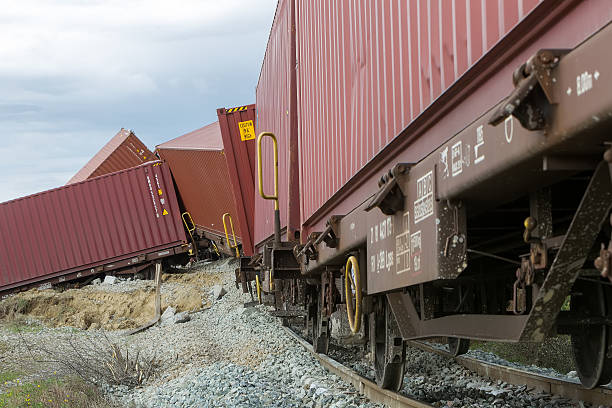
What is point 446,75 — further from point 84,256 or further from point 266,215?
point 84,256

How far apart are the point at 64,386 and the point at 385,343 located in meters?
4.02

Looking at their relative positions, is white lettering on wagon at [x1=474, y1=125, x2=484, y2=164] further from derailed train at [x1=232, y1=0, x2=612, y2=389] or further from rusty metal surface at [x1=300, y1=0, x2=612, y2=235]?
rusty metal surface at [x1=300, y1=0, x2=612, y2=235]

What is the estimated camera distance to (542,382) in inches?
185

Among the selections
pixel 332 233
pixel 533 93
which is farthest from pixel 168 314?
pixel 533 93

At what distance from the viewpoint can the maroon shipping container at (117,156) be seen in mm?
23078

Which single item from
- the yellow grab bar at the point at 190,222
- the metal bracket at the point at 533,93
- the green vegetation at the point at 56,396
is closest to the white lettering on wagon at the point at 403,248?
the metal bracket at the point at 533,93

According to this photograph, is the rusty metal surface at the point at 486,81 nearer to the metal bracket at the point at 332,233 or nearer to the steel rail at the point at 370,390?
the metal bracket at the point at 332,233

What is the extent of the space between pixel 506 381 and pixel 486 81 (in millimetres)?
3676

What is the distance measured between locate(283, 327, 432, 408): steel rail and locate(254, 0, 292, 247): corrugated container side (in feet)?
6.70

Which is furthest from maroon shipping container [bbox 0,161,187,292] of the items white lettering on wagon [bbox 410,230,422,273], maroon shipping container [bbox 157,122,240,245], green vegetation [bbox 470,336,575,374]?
white lettering on wagon [bbox 410,230,422,273]

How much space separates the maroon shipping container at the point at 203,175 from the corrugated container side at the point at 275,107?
5.98m

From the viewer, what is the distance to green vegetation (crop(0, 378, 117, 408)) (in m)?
6.24

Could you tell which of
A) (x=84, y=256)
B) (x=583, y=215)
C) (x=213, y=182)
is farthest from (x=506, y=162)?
(x=84, y=256)

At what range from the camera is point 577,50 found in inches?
63.9
